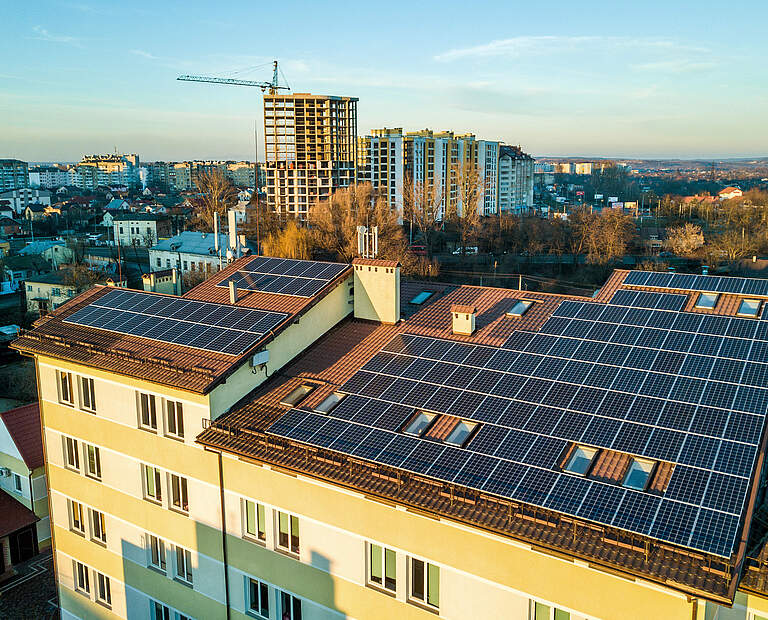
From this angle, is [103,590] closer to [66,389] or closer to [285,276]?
[66,389]

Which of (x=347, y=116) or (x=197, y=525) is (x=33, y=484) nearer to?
(x=197, y=525)

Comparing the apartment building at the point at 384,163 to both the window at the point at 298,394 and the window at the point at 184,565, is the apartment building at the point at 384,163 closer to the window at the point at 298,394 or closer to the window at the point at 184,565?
the window at the point at 298,394

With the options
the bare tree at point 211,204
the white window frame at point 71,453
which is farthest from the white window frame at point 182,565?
the bare tree at point 211,204

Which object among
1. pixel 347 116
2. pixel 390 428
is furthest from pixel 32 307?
pixel 390 428

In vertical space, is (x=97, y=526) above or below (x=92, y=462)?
below

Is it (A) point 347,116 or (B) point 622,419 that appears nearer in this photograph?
(B) point 622,419

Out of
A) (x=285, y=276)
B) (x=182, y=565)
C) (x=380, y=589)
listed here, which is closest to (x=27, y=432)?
(x=182, y=565)

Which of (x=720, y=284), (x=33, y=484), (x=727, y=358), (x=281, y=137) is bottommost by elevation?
(x=33, y=484)
